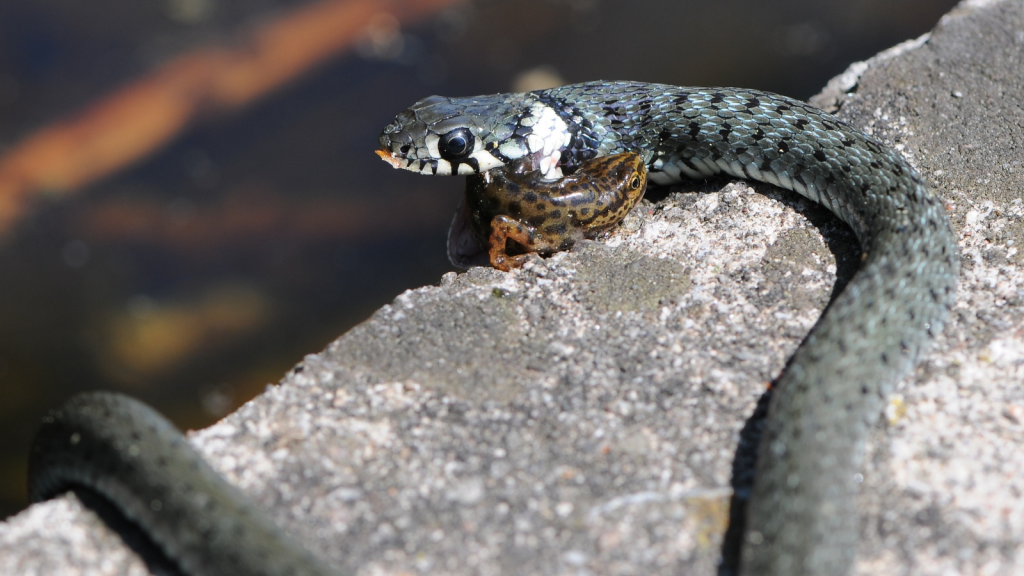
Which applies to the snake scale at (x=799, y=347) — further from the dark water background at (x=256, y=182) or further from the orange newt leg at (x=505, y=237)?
the dark water background at (x=256, y=182)

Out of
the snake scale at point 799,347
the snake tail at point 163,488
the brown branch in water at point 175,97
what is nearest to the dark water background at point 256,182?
the brown branch in water at point 175,97

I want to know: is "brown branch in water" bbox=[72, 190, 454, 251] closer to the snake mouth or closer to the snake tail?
the snake mouth

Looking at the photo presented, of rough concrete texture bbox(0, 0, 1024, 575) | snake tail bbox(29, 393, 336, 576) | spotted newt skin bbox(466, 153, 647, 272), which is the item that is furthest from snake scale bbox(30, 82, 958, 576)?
spotted newt skin bbox(466, 153, 647, 272)

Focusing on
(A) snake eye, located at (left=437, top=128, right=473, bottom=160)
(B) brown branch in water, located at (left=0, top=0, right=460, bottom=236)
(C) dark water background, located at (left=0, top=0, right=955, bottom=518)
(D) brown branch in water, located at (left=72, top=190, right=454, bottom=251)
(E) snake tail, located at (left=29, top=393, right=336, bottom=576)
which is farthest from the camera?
(B) brown branch in water, located at (left=0, top=0, right=460, bottom=236)

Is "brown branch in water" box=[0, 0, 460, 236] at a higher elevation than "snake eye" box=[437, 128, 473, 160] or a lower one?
lower

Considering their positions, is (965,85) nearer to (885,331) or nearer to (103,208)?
(885,331)

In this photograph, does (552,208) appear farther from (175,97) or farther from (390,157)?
(175,97)
